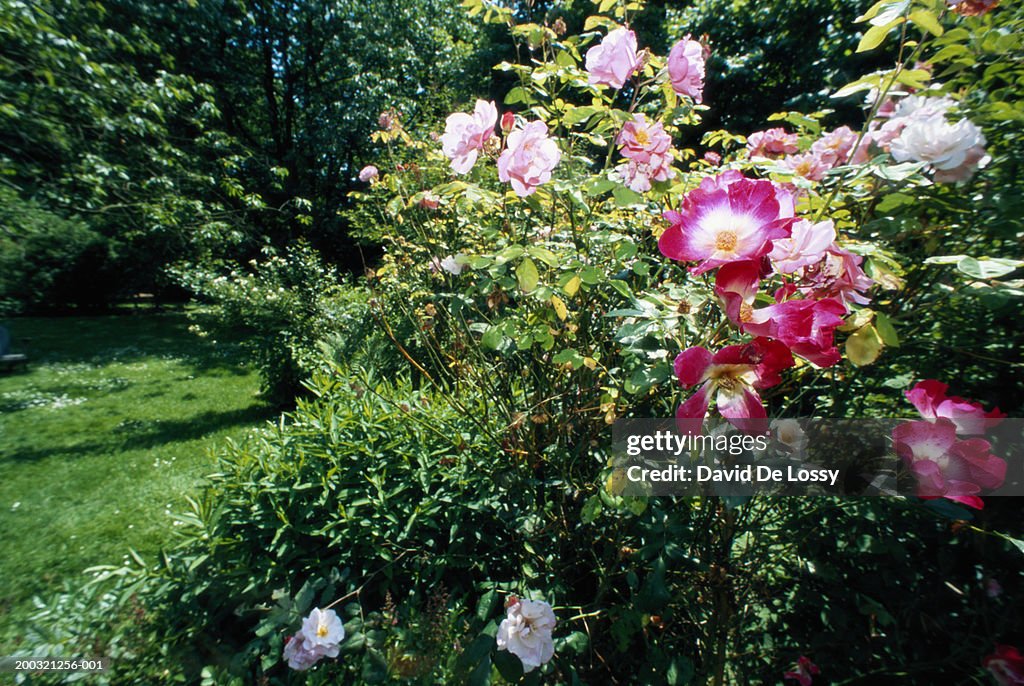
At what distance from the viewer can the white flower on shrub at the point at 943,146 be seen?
0.87 metres

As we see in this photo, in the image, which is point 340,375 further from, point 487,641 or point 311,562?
point 487,641

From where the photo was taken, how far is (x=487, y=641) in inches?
42.4

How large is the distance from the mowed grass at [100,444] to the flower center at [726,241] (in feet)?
7.99

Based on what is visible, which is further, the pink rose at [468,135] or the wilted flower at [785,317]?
the pink rose at [468,135]

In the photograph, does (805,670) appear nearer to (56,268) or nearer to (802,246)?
(802,246)

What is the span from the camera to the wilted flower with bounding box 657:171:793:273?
707 millimetres

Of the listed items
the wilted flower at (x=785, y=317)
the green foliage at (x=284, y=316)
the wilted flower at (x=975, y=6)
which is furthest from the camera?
the green foliage at (x=284, y=316)

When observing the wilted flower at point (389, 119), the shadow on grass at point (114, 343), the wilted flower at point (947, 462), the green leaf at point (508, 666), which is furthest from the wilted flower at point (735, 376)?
the shadow on grass at point (114, 343)

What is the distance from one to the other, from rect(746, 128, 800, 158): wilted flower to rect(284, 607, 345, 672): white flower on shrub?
1797 mm

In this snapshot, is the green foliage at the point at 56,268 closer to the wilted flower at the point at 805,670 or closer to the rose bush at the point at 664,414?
the rose bush at the point at 664,414

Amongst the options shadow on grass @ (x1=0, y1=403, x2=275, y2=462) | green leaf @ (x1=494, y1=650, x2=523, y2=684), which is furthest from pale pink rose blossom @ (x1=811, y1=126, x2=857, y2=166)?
shadow on grass @ (x1=0, y1=403, x2=275, y2=462)

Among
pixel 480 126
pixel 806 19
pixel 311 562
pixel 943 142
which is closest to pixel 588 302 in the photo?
pixel 480 126

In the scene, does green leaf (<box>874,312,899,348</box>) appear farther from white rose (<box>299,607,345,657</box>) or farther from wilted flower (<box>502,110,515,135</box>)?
white rose (<box>299,607,345,657</box>)

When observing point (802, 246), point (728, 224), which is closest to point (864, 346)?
point (802, 246)
